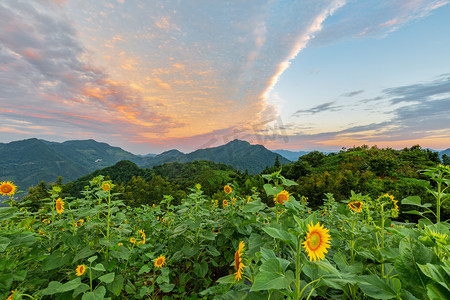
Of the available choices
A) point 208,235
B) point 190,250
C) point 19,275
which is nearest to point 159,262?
point 190,250

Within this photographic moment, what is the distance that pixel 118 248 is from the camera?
1.92m

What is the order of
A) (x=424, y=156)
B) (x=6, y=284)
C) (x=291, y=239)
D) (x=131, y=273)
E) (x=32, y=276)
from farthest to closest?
(x=424, y=156) → (x=131, y=273) → (x=32, y=276) → (x=6, y=284) → (x=291, y=239)

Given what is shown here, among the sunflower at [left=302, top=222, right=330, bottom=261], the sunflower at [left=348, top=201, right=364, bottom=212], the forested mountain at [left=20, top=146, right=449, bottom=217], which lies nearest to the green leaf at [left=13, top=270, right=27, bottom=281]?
the sunflower at [left=302, top=222, right=330, bottom=261]

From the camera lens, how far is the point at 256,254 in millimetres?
1111

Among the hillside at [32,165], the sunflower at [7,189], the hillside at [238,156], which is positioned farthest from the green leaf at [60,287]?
the hillside at [32,165]

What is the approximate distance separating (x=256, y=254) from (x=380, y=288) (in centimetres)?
67

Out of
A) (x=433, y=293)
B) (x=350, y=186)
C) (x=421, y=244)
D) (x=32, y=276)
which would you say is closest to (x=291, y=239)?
(x=433, y=293)

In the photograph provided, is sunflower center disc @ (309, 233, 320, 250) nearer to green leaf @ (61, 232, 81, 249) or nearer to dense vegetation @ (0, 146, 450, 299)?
dense vegetation @ (0, 146, 450, 299)

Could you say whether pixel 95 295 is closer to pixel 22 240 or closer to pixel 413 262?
pixel 22 240

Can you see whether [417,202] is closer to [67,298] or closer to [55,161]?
[67,298]

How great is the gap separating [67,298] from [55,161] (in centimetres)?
21331

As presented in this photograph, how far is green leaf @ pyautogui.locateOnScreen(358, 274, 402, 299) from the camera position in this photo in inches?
37.3

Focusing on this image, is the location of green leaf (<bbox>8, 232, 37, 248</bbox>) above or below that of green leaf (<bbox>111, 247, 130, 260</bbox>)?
above

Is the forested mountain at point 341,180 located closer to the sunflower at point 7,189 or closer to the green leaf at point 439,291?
the sunflower at point 7,189
